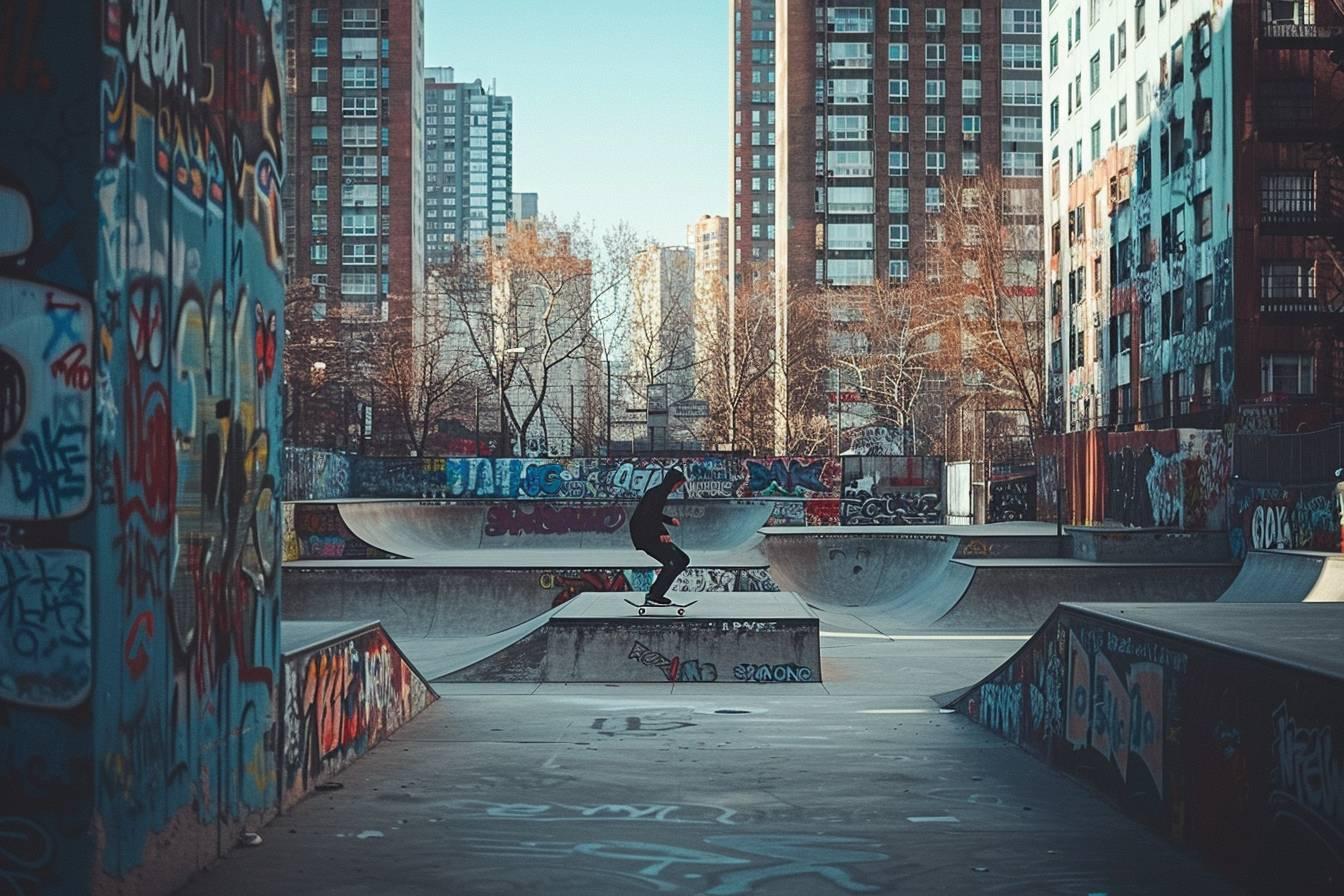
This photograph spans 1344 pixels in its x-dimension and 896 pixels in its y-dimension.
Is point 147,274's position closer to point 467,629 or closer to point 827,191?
point 467,629

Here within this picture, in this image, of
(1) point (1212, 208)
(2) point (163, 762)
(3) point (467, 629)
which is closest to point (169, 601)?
(2) point (163, 762)

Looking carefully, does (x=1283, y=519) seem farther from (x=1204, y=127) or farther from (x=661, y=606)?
(x=1204, y=127)

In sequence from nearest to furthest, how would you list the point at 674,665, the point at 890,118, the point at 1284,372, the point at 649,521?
the point at 649,521 < the point at 674,665 < the point at 1284,372 < the point at 890,118

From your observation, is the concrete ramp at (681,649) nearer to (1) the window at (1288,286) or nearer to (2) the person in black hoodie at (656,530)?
(2) the person in black hoodie at (656,530)

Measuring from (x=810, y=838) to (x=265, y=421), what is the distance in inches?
116

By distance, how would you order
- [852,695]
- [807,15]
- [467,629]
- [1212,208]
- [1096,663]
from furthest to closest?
[807,15] < [1212,208] < [467,629] < [852,695] < [1096,663]

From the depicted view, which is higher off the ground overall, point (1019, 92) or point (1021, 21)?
point (1021, 21)

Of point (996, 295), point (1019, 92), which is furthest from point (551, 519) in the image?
point (1019, 92)

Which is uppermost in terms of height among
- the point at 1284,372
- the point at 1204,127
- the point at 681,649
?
the point at 1204,127

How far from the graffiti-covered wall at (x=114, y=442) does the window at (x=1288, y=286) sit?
36.2m

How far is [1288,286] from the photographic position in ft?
121

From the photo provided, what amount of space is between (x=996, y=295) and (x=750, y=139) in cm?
9274

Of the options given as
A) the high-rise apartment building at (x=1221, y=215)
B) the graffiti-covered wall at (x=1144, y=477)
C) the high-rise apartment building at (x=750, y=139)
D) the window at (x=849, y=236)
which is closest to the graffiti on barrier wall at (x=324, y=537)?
the graffiti-covered wall at (x=1144, y=477)

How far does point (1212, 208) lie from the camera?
38344mm
